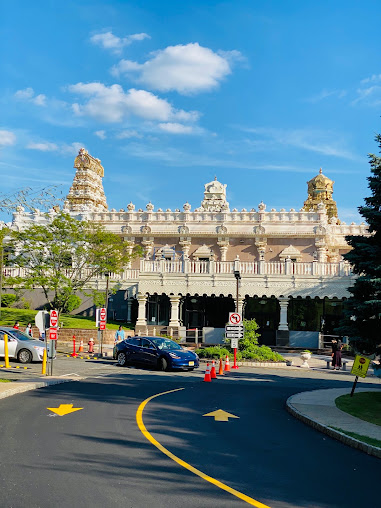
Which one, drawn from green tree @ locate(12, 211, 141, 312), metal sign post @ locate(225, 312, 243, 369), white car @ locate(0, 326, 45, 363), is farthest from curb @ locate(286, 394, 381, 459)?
green tree @ locate(12, 211, 141, 312)

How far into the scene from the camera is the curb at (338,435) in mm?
9875

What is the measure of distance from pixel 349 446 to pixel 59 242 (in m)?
34.3

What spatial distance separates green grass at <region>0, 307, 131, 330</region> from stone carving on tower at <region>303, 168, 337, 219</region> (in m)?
39.1

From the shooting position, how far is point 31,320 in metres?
39.8

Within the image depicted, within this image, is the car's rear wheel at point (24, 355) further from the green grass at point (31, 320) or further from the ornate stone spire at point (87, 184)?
the ornate stone spire at point (87, 184)

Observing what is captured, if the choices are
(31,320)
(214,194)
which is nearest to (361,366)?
(31,320)

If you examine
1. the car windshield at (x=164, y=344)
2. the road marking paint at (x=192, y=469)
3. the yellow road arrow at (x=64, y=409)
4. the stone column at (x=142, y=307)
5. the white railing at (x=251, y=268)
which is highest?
the white railing at (x=251, y=268)

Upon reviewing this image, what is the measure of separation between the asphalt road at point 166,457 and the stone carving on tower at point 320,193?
6043cm

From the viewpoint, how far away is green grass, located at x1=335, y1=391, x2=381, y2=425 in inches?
528

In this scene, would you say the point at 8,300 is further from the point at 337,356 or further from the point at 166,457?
→ the point at 166,457

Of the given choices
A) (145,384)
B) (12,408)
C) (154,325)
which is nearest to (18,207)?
(154,325)

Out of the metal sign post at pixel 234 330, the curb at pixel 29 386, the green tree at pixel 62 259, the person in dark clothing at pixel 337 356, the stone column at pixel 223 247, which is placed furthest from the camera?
the stone column at pixel 223 247

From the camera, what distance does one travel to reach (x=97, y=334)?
118 feet

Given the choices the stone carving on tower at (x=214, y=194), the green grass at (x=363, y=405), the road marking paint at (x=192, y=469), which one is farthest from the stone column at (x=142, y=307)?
the road marking paint at (x=192, y=469)
